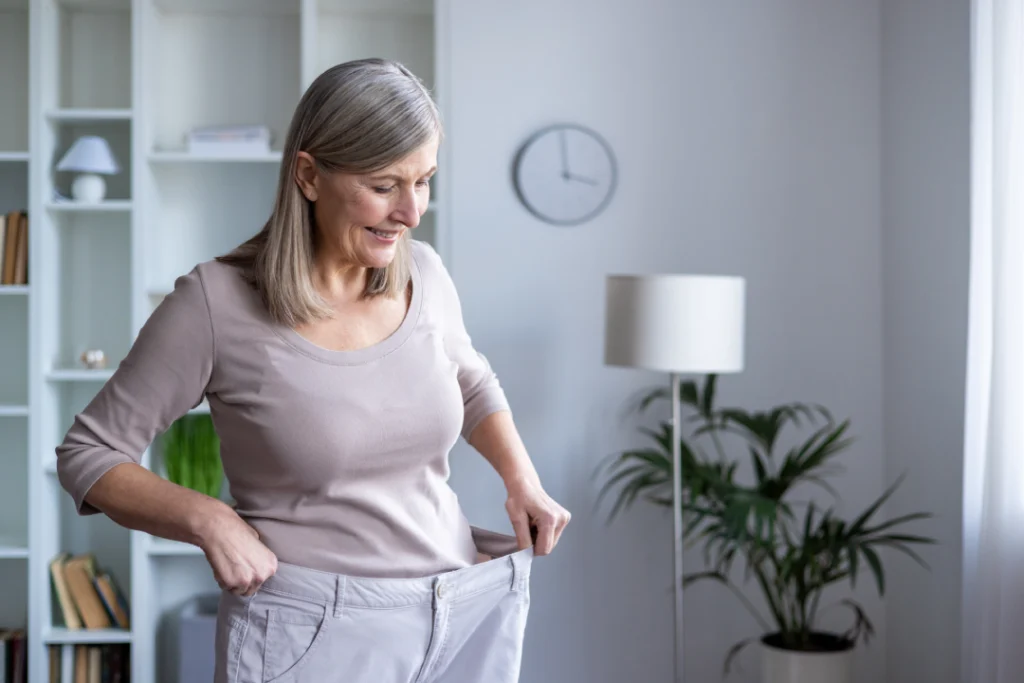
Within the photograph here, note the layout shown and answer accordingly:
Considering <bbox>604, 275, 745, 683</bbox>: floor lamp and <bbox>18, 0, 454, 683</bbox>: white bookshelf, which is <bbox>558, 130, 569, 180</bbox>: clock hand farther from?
<bbox>604, 275, 745, 683</bbox>: floor lamp

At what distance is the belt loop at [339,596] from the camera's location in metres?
1.09

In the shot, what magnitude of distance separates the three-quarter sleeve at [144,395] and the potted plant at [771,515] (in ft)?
6.64

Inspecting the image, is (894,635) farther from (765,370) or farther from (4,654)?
(4,654)

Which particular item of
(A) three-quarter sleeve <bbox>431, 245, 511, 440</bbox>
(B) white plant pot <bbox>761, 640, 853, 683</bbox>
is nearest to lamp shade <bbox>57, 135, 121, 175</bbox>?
(A) three-quarter sleeve <bbox>431, 245, 511, 440</bbox>

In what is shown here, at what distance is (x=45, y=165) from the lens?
3273 mm

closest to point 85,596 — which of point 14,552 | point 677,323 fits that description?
point 14,552

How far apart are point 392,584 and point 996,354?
1987 millimetres

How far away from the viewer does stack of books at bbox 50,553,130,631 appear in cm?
333

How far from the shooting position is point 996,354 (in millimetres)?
2590

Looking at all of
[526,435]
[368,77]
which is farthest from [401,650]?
[526,435]

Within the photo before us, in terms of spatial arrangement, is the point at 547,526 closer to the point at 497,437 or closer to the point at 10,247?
the point at 497,437

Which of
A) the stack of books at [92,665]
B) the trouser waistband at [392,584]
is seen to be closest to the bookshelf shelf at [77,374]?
the stack of books at [92,665]

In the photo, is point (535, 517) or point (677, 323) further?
point (677, 323)

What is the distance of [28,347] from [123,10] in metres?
1.17
